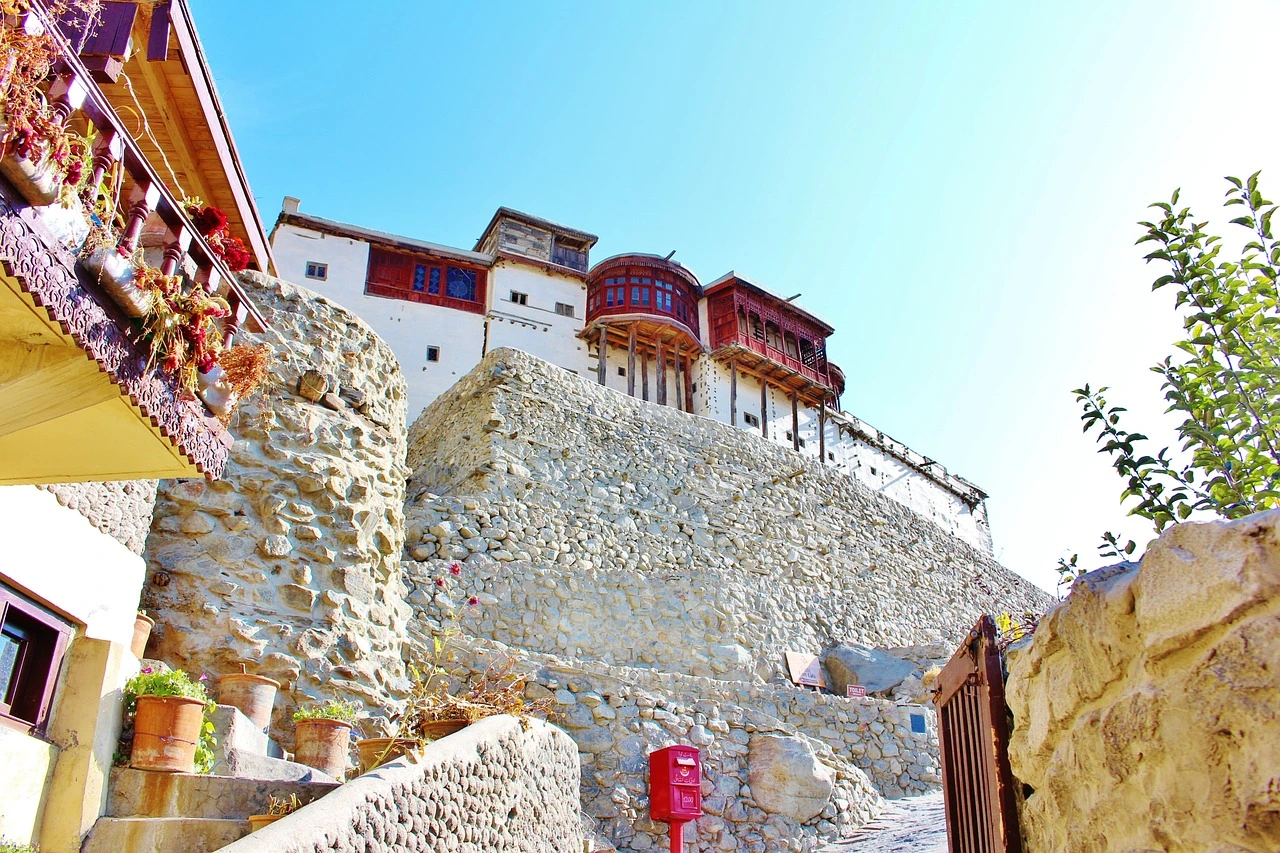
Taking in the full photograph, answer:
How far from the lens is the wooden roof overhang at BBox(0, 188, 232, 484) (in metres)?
4.21

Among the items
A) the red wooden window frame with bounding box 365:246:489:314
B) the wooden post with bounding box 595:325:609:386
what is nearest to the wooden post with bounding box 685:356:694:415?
the wooden post with bounding box 595:325:609:386

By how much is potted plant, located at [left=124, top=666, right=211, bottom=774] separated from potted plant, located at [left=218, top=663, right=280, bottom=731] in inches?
42.1

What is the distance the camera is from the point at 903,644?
66.0 ft

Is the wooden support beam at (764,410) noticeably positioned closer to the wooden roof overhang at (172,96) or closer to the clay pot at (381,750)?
the wooden roof overhang at (172,96)

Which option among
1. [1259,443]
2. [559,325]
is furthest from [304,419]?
[559,325]

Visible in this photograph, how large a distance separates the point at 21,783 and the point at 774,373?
26.6m

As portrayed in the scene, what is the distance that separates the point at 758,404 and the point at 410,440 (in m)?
13.7

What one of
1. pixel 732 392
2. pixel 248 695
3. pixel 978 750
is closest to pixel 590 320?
pixel 732 392

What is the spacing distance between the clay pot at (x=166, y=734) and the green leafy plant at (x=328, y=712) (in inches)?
53.5

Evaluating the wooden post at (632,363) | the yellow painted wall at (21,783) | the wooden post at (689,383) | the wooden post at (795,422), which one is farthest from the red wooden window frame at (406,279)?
the yellow painted wall at (21,783)

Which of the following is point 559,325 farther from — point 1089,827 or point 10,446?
point 1089,827

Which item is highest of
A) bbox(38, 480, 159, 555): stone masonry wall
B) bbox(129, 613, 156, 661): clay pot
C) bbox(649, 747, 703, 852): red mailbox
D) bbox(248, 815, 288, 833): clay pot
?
bbox(38, 480, 159, 555): stone masonry wall

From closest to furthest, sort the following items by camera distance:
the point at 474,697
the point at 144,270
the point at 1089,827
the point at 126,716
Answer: the point at 1089,827 < the point at 144,270 < the point at 126,716 < the point at 474,697

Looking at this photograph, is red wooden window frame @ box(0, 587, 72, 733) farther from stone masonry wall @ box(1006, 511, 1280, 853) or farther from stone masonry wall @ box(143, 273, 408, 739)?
stone masonry wall @ box(1006, 511, 1280, 853)
